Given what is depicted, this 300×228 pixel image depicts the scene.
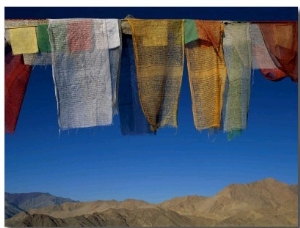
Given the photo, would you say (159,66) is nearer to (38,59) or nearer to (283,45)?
(38,59)

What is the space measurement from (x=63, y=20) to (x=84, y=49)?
228 millimetres

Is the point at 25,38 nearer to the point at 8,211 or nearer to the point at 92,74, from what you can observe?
the point at 92,74

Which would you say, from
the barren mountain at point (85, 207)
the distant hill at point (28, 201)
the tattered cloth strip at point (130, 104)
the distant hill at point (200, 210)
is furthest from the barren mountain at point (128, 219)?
the tattered cloth strip at point (130, 104)

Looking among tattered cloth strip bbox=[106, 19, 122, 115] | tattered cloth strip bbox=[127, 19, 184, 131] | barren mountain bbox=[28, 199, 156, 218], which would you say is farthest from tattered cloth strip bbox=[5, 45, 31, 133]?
barren mountain bbox=[28, 199, 156, 218]

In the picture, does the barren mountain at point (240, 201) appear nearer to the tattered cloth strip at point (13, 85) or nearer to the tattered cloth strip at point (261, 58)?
the tattered cloth strip at point (261, 58)

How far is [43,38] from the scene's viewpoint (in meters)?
4.29

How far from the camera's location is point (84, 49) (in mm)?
4324

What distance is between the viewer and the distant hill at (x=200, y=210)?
12.9 m

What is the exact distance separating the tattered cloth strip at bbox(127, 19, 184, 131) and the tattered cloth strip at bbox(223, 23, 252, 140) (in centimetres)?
34

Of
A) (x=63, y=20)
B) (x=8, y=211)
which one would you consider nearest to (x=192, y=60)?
(x=63, y=20)

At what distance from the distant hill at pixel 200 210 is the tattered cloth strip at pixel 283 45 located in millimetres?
7812

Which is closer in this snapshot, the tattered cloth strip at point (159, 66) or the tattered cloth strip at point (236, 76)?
the tattered cloth strip at point (159, 66)

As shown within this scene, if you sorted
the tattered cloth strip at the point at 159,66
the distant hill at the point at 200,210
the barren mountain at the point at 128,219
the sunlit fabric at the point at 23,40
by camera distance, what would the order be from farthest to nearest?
the distant hill at the point at 200,210 → the barren mountain at the point at 128,219 → the tattered cloth strip at the point at 159,66 → the sunlit fabric at the point at 23,40

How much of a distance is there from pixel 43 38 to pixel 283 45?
5.40 ft
